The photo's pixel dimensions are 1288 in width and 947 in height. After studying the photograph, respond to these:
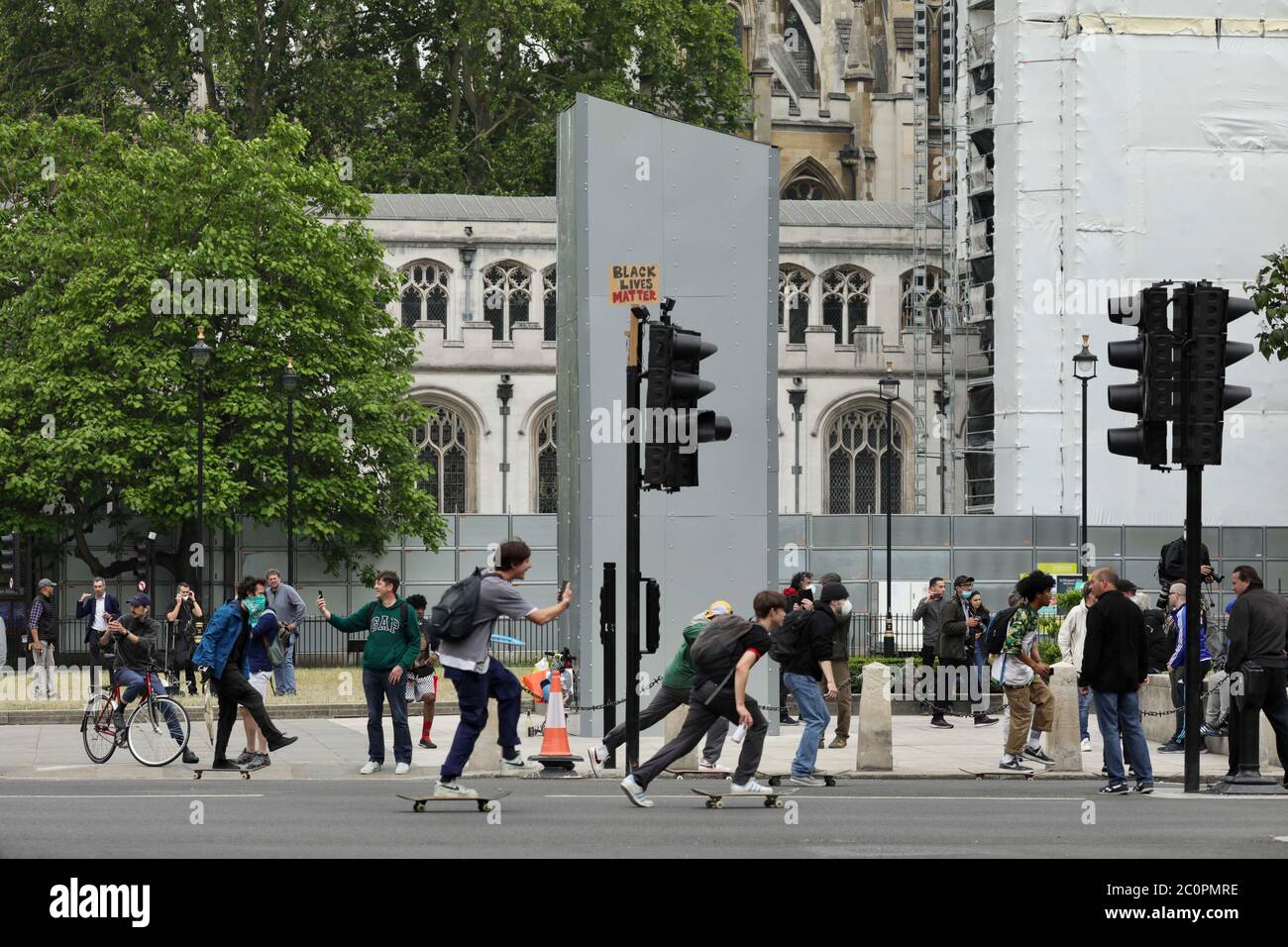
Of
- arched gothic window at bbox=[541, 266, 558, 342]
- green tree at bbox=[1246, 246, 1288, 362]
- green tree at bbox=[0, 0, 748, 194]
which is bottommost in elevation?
green tree at bbox=[1246, 246, 1288, 362]

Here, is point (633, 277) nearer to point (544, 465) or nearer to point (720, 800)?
point (720, 800)

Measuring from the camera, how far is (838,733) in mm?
22297

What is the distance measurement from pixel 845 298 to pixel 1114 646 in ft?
126

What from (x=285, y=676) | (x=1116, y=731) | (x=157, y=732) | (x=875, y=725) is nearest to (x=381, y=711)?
(x=157, y=732)

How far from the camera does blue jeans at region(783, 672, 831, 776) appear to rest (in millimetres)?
17359

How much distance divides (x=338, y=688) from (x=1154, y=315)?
728 inches

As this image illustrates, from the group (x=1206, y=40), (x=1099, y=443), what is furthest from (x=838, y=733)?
(x=1206, y=40)

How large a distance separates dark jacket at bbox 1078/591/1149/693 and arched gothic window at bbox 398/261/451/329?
3663 centimetres

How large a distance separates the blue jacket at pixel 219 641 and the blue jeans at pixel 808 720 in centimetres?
454

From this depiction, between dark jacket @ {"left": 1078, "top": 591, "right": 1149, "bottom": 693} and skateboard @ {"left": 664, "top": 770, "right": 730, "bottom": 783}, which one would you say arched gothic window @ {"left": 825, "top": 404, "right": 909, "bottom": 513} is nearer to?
skateboard @ {"left": 664, "top": 770, "right": 730, "bottom": 783}

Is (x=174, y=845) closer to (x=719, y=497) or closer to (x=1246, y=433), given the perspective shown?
(x=719, y=497)

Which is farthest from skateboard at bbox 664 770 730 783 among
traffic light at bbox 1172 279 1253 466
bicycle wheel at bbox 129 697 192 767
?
traffic light at bbox 1172 279 1253 466

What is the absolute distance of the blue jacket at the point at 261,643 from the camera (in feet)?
63.8

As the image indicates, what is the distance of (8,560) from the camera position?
3716 cm
